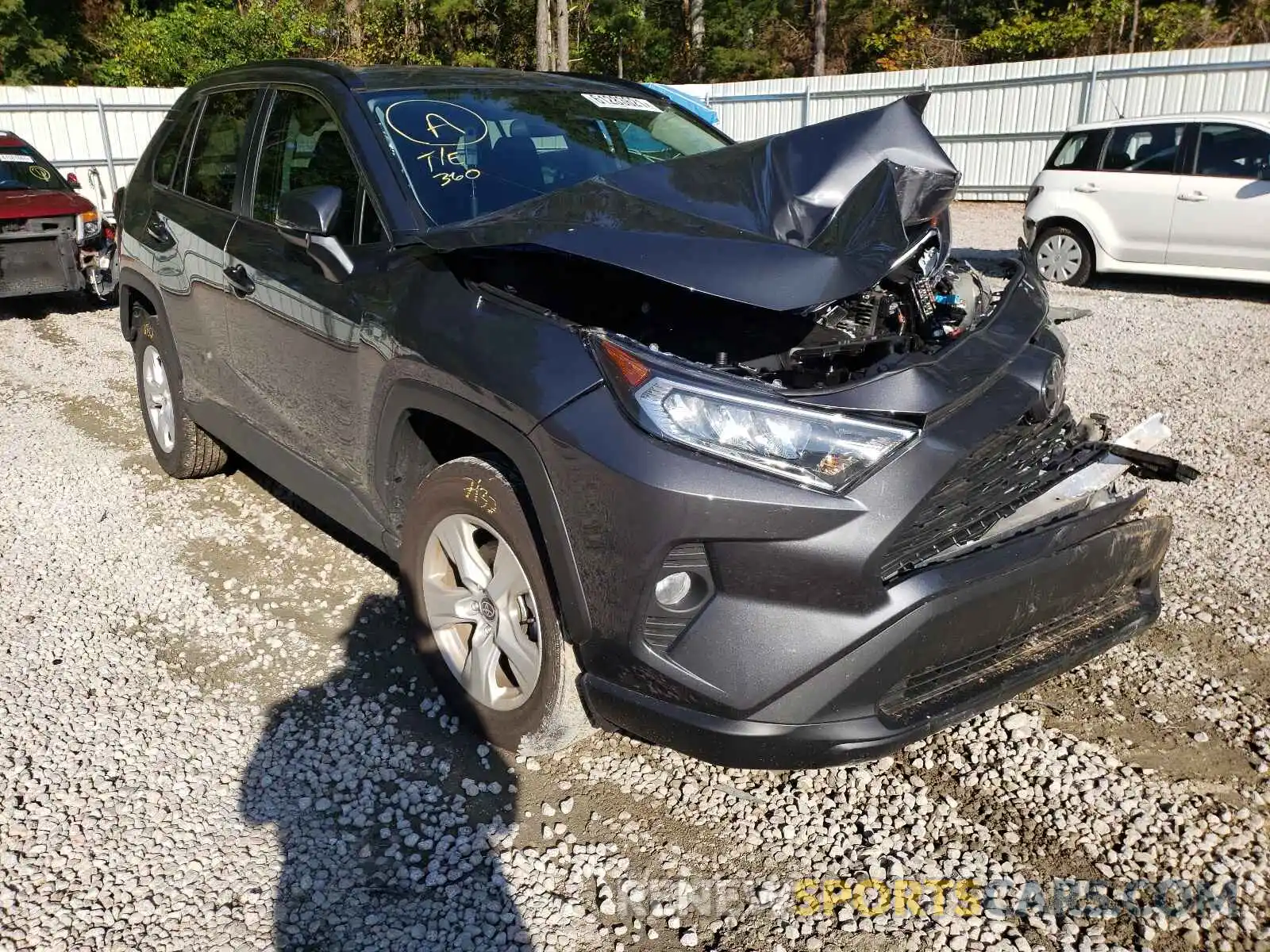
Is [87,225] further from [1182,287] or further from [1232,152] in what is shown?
[1182,287]

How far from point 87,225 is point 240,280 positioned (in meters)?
7.43

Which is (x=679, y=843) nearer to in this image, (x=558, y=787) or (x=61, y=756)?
(x=558, y=787)

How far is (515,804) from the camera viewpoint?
2.81 meters

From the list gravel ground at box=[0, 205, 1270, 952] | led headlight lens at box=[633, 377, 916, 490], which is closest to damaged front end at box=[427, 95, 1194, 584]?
led headlight lens at box=[633, 377, 916, 490]

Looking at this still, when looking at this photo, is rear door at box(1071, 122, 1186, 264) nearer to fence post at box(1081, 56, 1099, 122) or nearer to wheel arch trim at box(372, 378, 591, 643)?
fence post at box(1081, 56, 1099, 122)

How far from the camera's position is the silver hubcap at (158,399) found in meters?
5.13

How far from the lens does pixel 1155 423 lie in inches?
121

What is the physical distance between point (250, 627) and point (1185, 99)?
17315 mm

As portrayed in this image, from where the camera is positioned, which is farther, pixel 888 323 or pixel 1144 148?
pixel 1144 148

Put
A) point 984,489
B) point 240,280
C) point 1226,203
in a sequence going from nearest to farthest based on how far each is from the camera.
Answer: point 984,489, point 240,280, point 1226,203

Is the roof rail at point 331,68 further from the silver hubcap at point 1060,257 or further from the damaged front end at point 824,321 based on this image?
the silver hubcap at point 1060,257

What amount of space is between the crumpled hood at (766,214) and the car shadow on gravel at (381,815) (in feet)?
4.81

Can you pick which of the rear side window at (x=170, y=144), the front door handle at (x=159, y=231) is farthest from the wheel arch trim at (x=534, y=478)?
the rear side window at (x=170, y=144)

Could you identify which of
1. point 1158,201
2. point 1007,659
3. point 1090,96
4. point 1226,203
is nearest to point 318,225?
point 1007,659
